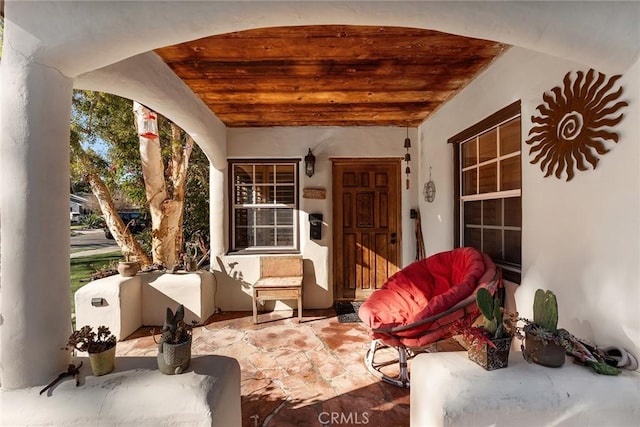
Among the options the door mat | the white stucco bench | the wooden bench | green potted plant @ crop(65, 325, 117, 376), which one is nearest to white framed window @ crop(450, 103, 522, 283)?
the door mat

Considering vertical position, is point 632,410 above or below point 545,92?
below

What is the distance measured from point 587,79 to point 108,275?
4810 mm

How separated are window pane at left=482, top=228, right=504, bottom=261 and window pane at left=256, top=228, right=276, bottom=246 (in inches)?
106

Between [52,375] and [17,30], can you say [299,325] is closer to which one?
[52,375]

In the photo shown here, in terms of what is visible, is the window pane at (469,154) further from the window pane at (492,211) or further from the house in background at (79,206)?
the house in background at (79,206)

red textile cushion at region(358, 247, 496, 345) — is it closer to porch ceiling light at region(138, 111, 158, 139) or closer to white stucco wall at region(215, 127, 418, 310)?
white stucco wall at region(215, 127, 418, 310)

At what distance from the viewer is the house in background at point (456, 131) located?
4.06 ft

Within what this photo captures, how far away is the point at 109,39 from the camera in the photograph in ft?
4.24

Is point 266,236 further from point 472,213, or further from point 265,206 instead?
point 472,213

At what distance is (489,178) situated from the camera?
2693 millimetres

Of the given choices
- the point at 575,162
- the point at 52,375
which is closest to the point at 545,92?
the point at 575,162

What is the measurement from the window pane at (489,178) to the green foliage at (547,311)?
1351mm

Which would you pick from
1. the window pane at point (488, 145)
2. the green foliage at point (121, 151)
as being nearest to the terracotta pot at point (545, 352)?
the window pane at point (488, 145)

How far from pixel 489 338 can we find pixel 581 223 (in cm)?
92
